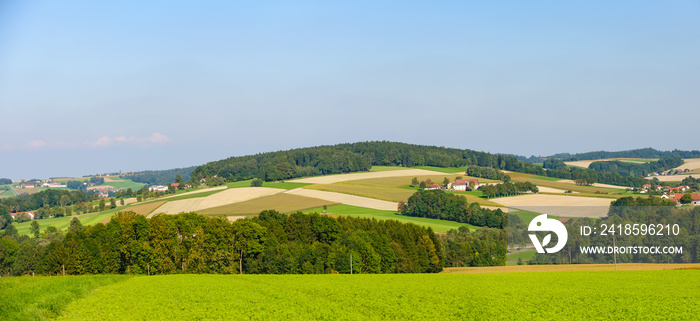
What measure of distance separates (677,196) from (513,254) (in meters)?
64.6

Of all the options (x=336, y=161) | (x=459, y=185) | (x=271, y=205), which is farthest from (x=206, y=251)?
(x=336, y=161)

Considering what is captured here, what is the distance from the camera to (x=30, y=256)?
65312 mm

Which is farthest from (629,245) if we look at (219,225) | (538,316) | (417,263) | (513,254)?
(219,225)

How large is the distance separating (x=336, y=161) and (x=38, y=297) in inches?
5723

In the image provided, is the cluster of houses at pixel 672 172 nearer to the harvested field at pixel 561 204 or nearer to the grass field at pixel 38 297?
the harvested field at pixel 561 204

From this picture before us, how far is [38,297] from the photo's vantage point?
26.1m

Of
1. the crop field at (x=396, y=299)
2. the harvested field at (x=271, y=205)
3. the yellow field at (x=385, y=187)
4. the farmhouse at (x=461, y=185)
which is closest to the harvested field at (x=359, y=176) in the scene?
the yellow field at (x=385, y=187)

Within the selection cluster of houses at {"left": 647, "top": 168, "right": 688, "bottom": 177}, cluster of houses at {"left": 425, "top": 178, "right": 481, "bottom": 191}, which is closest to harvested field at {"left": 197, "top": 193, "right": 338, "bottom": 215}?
cluster of houses at {"left": 425, "top": 178, "right": 481, "bottom": 191}

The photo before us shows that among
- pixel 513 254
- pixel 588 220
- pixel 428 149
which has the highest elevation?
pixel 428 149

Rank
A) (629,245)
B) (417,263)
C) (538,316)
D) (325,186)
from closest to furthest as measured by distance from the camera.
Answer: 1. (538,316)
2. (629,245)
3. (417,263)
4. (325,186)

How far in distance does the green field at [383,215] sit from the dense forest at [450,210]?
6.52 ft

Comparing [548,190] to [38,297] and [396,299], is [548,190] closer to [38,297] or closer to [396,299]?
[396,299]

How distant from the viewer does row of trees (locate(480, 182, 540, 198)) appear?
→ 387 feet

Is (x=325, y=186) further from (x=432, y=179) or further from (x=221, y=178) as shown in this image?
(x=221, y=178)
